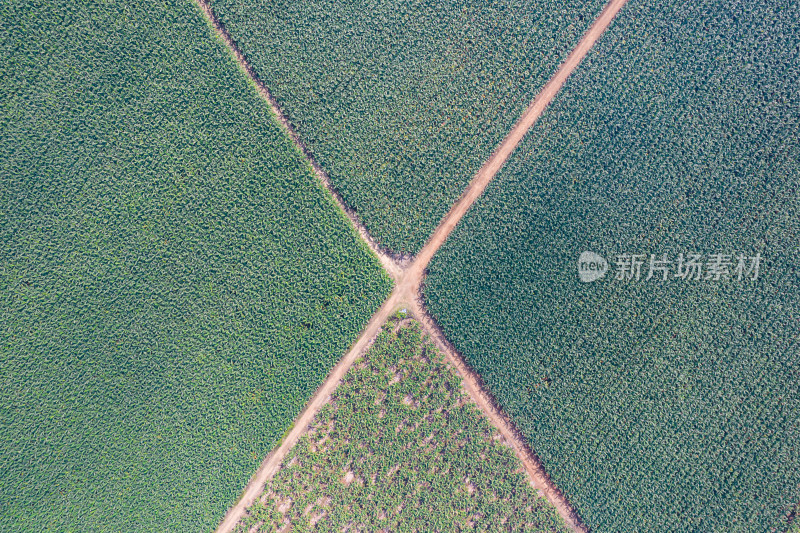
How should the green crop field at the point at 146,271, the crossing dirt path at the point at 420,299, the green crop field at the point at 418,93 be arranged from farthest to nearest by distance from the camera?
the crossing dirt path at the point at 420,299
the green crop field at the point at 418,93
the green crop field at the point at 146,271

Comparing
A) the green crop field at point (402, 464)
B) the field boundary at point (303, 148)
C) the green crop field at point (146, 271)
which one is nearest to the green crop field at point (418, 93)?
the field boundary at point (303, 148)

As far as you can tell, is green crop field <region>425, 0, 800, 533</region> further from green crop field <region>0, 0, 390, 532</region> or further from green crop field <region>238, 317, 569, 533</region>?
green crop field <region>0, 0, 390, 532</region>

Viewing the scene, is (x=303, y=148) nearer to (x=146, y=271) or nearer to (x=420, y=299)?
(x=420, y=299)

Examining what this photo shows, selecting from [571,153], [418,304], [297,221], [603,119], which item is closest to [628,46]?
[603,119]

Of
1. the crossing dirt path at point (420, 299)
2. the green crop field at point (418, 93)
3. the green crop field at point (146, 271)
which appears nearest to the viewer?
the green crop field at point (146, 271)

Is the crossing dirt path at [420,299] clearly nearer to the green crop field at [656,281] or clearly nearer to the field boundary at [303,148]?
the field boundary at [303,148]

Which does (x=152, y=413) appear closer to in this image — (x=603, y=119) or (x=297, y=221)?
(x=297, y=221)
